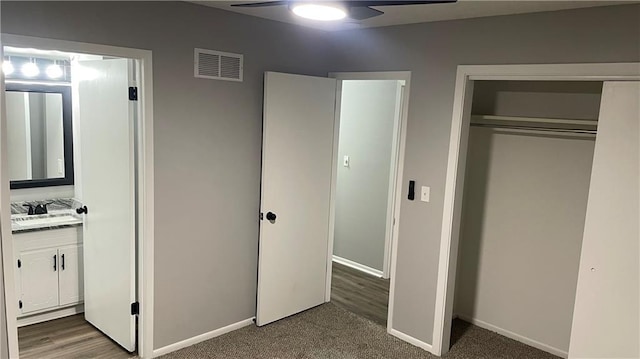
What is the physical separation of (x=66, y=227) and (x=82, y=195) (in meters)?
0.31

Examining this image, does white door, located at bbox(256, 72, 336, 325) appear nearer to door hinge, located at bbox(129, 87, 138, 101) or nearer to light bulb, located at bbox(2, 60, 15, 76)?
door hinge, located at bbox(129, 87, 138, 101)

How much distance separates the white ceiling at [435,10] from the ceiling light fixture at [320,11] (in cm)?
59

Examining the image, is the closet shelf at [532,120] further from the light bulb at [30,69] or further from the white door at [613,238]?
the light bulb at [30,69]

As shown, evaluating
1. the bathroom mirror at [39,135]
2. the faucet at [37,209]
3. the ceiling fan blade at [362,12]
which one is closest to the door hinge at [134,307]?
the faucet at [37,209]

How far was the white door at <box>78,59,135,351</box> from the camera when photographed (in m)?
3.03

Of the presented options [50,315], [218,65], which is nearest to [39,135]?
[50,315]

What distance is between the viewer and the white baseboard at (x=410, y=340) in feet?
11.2

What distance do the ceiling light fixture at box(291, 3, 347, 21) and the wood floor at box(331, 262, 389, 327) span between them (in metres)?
2.55

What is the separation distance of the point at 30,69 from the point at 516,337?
14.2ft

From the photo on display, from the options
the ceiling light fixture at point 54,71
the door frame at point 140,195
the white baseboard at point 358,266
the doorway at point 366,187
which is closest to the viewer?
the door frame at point 140,195

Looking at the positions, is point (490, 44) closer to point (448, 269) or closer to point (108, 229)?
point (448, 269)

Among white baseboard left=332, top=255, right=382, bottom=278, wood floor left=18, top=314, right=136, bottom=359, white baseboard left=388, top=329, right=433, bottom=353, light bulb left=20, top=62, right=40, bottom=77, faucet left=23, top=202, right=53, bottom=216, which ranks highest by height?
light bulb left=20, top=62, right=40, bottom=77

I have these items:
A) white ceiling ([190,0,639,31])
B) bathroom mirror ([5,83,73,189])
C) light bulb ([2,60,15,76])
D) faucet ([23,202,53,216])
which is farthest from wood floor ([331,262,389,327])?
light bulb ([2,60,15,76])

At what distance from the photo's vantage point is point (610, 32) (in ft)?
8.23
